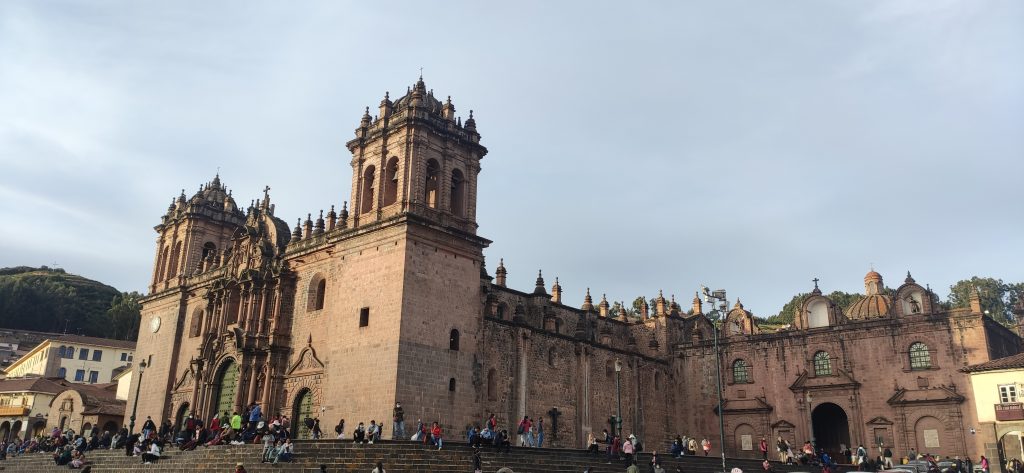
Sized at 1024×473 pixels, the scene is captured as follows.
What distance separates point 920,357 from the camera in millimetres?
36656

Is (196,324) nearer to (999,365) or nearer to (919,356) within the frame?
(919,356)

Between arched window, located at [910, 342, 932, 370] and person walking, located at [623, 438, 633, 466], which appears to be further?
arched window, located at [910, 342, 932, 370]

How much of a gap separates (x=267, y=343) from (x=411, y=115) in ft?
37.7

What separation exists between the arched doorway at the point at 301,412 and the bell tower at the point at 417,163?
720 centimetres

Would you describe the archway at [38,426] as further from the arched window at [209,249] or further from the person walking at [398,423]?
the person walking at [398,423]

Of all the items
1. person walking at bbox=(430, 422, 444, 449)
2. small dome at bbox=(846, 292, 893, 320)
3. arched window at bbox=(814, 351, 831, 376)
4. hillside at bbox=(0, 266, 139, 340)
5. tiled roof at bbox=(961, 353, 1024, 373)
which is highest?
hillside at bbox=(0, 266, 139, 340)

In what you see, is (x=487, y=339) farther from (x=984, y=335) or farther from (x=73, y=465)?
(x=984, y=335)

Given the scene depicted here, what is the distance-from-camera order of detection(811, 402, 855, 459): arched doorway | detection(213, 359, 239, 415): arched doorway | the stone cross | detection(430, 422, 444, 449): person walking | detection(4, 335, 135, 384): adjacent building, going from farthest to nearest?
detection(4, 335, 135, 384): adjacent building
detection(811, 402, 855, 459): arched doorway
the stone cross
detection(213, 359, 239, 415): arched doorway
detection(430, 422, 444, 449): person walking

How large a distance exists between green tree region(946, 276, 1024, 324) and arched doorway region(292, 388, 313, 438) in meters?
68.9

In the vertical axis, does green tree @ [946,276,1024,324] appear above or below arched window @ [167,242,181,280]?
above

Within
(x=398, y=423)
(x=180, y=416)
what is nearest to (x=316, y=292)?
(x=398, y=423)

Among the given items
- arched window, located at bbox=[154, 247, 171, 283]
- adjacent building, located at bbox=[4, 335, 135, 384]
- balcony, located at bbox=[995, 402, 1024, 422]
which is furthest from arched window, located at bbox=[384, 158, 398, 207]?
adjacent building, located at bbox=[4, 335, 135, 384]

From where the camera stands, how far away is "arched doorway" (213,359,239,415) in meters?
33.1

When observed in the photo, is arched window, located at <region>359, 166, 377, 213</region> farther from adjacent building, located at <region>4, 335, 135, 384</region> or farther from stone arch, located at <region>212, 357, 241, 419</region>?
adjacent building, located at <region>4, 335, 135, 384</region>
